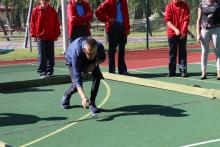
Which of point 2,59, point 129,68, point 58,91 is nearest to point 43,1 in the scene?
point 58,91

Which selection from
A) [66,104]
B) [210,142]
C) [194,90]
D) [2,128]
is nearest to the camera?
[210,142]

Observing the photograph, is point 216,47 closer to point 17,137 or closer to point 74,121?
point 74,121

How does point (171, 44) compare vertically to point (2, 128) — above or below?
above

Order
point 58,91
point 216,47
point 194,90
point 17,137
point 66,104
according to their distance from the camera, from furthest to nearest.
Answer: point 216,47 → point 58,91 → point 194,90 → point 66,104 → point 17,137

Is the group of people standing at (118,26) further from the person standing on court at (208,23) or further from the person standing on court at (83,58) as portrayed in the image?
the person standing on court at (83,58)

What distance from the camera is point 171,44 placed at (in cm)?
1158

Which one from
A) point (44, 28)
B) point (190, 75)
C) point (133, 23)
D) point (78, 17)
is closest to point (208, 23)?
point (190, 75)

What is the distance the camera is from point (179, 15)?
11367mm

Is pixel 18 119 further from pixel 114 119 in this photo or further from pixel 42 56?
pixel 42 56

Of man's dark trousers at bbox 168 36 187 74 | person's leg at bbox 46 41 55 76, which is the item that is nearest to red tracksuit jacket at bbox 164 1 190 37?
man's dark trousers at bbox 168 36 187 74

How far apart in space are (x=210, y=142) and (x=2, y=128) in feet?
9.87

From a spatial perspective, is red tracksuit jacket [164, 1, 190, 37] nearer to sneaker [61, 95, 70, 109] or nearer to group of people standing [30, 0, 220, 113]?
group of people standing [30, 0, 220, 113]

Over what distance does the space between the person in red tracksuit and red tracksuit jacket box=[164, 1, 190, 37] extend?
184cm

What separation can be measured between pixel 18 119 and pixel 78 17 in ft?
13.6
